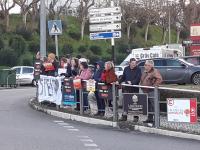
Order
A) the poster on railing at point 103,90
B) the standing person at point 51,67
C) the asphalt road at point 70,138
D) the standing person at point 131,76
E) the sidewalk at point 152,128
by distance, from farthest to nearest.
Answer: the standing person at point 51,67 → the poster on railing at point 103,90 → the standing person at point 131,76 → the sidewalk at point 152,128 → the asphalt road at point 70,138

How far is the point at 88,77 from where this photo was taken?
19.1 meters

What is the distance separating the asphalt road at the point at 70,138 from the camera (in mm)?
12586

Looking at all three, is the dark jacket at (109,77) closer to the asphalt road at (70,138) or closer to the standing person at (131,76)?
the standing person at (131,76)

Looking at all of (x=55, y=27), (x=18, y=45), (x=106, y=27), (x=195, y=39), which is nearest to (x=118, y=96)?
(x=106, y=27)

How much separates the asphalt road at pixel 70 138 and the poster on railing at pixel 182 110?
58cm

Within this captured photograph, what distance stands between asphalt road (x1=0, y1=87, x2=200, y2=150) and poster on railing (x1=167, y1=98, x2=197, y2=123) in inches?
22.7

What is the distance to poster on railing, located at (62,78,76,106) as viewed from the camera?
19422mm

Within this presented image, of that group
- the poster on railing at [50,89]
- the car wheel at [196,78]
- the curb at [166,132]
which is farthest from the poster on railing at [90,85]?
the car wheel at [196,78]

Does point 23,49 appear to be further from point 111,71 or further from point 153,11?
point 111,71

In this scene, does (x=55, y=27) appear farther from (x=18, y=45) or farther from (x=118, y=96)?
(x=18, y=45)

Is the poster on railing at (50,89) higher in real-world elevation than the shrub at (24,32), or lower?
lower

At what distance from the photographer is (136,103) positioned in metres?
16.0

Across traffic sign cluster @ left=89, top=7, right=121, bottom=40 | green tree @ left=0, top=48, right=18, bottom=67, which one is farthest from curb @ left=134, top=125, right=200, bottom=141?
green tree @ left=0, top=48, right=18, bottom=67

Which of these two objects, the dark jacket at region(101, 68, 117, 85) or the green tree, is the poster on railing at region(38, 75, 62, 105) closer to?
the dark jacket at region(101, 68, 117, 85)
